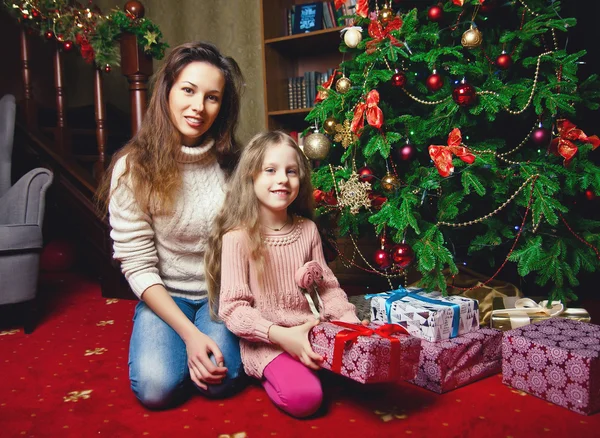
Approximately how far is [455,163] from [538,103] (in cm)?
34

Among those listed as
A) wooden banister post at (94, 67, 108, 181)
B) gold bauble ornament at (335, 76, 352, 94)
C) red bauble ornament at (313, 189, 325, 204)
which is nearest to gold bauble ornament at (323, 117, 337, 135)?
gold bauble ornament at (335, 76, 352, 94)

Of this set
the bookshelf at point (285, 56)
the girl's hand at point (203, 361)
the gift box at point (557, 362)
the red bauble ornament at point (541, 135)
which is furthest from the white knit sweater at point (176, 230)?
the bookshelf at point (285, 56)

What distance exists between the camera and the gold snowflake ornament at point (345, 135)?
72.1 inches

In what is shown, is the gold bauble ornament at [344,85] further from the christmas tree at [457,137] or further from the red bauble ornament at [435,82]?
the red bauble ornament at [435,82]

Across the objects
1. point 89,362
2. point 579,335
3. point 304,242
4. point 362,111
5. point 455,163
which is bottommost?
point 89,362

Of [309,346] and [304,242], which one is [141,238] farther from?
[309,346]

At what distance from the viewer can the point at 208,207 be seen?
5.11 feet

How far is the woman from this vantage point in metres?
1.36

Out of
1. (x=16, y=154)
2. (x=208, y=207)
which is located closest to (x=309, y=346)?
(x=208, y=207)

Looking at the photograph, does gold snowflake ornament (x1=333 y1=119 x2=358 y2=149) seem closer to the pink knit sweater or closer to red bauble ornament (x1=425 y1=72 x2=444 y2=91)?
red bauble ornament (x1=425 y1=72 x2=444 y2=91)

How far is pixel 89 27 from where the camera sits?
2.65m

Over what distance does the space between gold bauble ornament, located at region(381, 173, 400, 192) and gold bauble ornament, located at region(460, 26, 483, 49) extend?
48cm

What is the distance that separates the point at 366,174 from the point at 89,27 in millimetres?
1766

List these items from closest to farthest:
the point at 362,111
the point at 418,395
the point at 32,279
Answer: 1. the point at 418,395
2. the point at 362,111
3. the point at 32,279
